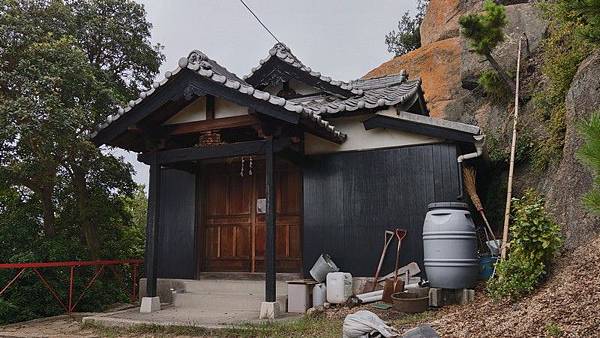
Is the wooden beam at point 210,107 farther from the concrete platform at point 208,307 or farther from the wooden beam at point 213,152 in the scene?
the concrete platform at point 208,307

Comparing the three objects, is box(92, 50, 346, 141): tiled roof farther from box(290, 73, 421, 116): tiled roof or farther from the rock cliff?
the rock cliff

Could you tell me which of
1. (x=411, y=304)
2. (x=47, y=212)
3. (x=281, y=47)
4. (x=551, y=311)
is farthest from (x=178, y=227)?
(x=551, y=311)

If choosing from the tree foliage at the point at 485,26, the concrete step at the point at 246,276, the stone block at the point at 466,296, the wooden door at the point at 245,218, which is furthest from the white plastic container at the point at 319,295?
the tree foliage at the point at 485,26

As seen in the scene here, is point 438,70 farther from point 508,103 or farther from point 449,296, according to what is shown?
point 449,296

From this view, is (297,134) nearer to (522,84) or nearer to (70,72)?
(70,72)

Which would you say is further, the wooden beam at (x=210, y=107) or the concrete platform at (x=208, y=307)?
the wooden beam at (x=210, y=107)

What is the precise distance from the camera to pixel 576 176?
5.82 m

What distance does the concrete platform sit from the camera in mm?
5855

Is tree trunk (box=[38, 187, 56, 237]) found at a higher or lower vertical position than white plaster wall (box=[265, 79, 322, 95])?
lower

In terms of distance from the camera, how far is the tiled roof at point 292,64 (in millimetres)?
8323

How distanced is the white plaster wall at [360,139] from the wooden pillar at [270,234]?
1.29m

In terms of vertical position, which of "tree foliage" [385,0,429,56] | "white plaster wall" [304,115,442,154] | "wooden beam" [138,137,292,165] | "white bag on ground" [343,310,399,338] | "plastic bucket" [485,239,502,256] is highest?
"tree foliage" [385,0,429,56]

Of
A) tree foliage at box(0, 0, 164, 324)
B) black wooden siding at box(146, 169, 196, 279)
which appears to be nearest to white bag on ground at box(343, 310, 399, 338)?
black wooden siding at box(146, 169, 196, 279)

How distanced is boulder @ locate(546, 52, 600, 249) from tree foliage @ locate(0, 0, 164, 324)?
6.75 m
